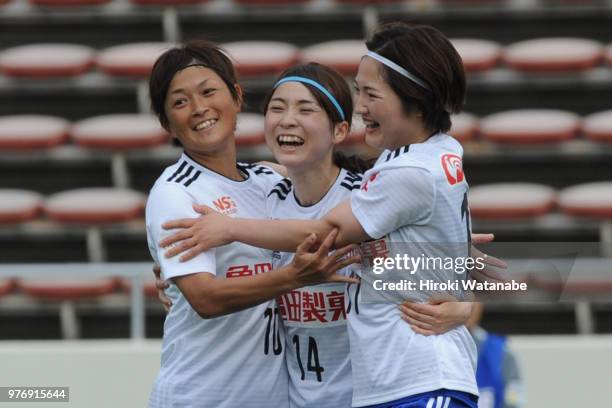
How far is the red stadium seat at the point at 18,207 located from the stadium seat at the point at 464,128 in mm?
2468

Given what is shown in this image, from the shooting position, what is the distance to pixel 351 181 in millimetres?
3518

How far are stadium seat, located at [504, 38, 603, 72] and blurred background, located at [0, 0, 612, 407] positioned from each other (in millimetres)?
10

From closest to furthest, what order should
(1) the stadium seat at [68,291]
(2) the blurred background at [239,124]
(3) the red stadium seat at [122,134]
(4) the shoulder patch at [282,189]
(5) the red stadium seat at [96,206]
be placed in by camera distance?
1. (4) the shoulder patch at [282,189]
2. (1) the stadium seat at [68,291]
3. (2) the blurred background at [239,124]
4. (5) the red stadium seat at [96,206]
5. (3) the red stadium seat at [122,134]

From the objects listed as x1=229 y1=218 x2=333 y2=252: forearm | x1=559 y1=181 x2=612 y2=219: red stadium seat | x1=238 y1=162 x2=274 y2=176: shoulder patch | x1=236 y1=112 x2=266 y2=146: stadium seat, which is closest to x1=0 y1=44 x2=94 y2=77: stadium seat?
x1=236 y1=112 x2=266 y2=146: stadium seat

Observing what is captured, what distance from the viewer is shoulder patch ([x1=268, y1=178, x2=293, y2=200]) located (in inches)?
141

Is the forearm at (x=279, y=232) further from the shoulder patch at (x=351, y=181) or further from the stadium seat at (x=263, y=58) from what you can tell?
the stadium seat at (x=263, y=58)

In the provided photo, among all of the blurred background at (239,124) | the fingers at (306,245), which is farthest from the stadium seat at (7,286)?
the fingers at (306,245)

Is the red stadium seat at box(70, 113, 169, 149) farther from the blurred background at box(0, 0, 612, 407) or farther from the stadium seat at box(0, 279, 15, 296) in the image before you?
the stadium seat at box(0, 279, 15, 296)

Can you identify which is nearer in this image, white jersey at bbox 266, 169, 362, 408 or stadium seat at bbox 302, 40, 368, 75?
white jersey at bbox 266, 169, 362, 408

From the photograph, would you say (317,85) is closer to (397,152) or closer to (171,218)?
(397,152)

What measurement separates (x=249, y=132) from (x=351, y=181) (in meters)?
3.87

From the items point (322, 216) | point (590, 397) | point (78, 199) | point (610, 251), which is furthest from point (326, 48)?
point (322, 216)

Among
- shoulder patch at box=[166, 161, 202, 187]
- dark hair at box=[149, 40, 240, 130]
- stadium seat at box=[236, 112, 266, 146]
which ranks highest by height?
stadium seat at box=[236, 112, 266, 146]

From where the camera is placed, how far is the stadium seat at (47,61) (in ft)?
25.7
